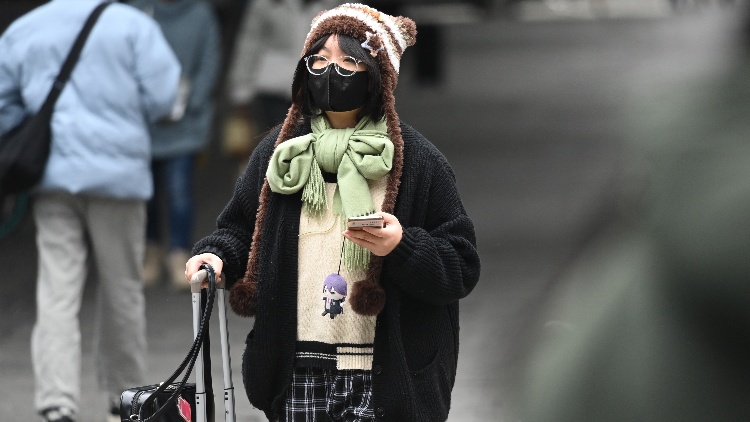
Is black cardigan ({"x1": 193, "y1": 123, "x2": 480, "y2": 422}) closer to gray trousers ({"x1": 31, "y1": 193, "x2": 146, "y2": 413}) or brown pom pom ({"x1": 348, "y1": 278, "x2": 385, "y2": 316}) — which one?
brown pom pom ({"x1": 348, "y1": 278, "x2": 385, "y2": 316})

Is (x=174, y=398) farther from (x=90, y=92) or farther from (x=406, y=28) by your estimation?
(x=90, y=92)

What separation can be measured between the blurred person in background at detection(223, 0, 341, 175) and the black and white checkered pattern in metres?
5.26

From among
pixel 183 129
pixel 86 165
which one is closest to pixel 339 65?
pixel 86 165

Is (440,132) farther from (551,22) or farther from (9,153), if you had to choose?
(551,22)

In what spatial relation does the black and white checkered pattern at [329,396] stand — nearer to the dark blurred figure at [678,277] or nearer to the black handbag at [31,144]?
the dark blurred figure at [678,277]

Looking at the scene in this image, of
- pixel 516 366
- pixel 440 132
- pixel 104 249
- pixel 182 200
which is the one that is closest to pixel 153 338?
pixel 182 200

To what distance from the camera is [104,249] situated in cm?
557

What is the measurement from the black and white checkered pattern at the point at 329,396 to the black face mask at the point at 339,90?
0.65 m

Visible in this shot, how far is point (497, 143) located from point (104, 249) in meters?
8.72

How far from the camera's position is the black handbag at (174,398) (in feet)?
10.6

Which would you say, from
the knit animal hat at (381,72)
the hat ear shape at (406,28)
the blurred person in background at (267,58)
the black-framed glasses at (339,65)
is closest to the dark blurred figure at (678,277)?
the knit animal hat at (381,72)

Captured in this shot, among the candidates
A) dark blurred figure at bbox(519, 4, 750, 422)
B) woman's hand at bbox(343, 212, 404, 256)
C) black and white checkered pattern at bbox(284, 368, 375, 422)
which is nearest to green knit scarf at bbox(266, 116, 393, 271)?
woman's hand at bbox(343, 212, 404, 256)

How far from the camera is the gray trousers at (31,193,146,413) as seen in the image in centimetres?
555

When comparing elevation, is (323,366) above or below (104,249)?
above
